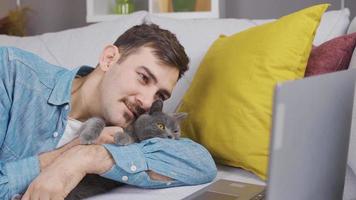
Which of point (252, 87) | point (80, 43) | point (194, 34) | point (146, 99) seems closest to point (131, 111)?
point (146, 99)

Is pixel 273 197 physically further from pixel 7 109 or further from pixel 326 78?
pixel 7 109

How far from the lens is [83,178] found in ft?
3.33

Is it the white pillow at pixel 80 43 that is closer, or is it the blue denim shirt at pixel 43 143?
the blue denim shirt at pixel 43 143

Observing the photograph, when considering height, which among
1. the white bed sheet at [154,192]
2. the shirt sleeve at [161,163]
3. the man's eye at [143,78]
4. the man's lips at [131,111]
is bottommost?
the white bed sheet at [154,192]

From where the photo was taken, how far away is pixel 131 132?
3.62 ft

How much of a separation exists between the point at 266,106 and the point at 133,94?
1.09 ft

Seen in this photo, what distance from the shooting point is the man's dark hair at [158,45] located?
1.17m

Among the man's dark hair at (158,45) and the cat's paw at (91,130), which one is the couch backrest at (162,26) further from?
the cat's paw at (91,130)

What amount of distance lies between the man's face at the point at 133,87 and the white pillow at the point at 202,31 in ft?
0.87

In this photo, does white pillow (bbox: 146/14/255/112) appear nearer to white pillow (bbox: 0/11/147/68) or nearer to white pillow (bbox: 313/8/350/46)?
white pillow (bbox: 0/11/147/68)

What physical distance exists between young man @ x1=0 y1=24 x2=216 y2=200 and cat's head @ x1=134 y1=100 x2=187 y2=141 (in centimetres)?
3

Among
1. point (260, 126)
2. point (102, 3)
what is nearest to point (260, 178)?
point (260, 126)

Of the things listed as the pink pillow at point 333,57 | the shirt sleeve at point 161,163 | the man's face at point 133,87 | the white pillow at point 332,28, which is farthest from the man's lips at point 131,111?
the white pillow at point 332,28

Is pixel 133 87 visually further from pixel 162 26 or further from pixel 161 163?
pixel 162 26
